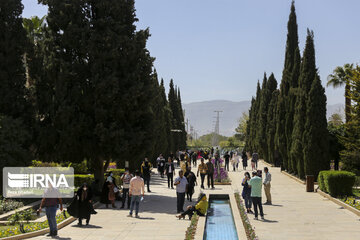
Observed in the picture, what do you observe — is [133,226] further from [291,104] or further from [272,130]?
[272,130]

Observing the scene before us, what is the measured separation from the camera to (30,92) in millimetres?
23094

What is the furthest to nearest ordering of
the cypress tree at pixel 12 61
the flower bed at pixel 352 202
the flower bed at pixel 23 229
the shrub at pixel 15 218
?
the cypress tree at pixel 12 61 → the flower bed at pixel 352 202 → the shrub at pixel 15 218 → the flower bed at pixel 23 229

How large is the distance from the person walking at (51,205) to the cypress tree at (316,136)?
19.2 m

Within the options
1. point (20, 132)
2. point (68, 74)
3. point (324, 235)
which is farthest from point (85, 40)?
point (324, 235)

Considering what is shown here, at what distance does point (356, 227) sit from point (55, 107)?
13155mm

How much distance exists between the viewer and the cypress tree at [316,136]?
3003 centimetres

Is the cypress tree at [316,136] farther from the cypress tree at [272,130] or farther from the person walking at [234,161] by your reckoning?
the cypress tree at [272,130]

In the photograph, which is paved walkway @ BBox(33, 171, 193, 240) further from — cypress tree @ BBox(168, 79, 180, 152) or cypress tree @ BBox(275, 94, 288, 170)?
cypress tree @ BBox(168, 79, 180, 152)

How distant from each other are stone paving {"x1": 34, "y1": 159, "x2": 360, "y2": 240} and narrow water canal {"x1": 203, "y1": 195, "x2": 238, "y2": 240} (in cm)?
33

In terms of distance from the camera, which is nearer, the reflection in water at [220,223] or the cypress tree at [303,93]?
the reflection in water at [220,223]

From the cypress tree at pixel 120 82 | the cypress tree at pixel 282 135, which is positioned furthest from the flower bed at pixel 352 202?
the cypress tree at pixel 282 135

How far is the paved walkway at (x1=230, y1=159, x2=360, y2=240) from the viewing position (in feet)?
46.4

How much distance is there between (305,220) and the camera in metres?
17.0

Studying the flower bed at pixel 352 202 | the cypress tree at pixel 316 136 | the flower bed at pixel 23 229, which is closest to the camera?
the flower bed at pixel 23 229
